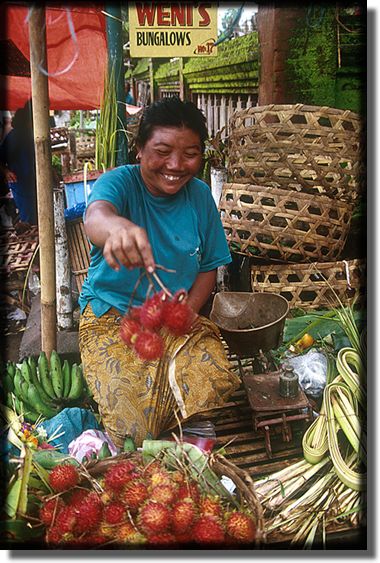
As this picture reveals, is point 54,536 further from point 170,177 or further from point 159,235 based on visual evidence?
point 170,177

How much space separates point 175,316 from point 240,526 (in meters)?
0.82

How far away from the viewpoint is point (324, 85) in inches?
93.0

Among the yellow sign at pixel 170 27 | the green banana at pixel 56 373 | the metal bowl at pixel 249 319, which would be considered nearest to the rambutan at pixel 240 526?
the metal bowl at pixel 249 319

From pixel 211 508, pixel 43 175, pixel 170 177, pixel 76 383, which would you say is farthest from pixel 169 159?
pixel 211 508

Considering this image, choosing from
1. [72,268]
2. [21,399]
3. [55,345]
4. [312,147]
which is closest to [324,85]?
[312,147]

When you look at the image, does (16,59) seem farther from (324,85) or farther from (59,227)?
(324,85)

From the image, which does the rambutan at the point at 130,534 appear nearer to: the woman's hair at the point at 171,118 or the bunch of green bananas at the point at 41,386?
the bunch of green bananas at the point at 41,386

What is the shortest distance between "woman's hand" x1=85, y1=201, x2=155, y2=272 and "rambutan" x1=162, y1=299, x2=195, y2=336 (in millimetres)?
188

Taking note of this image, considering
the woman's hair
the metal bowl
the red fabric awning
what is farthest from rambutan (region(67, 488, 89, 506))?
the red fabric awning

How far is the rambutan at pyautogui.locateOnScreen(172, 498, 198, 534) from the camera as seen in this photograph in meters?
2.12

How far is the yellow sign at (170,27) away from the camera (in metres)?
2.22

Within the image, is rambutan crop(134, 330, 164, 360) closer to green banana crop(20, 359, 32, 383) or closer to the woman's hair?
green banana crop(20, 359, 32, 383)

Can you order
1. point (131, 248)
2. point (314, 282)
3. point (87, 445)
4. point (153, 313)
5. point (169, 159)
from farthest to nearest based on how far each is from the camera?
point (314, 282), point (87, 445), point (169, 159), point (153, 313), point (131, 248)

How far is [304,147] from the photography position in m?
2.36
